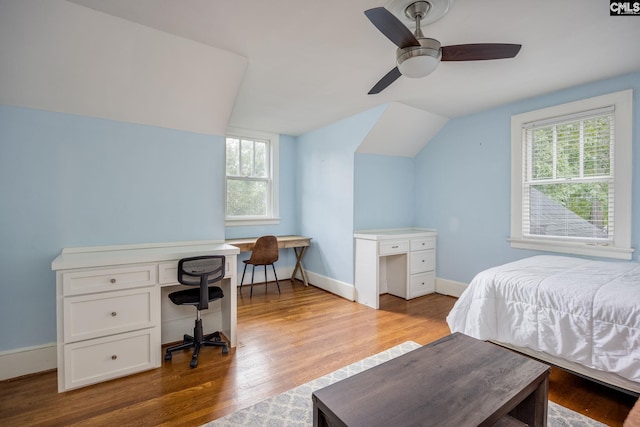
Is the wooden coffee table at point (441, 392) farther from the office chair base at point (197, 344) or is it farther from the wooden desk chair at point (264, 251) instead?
the wooden desk chair at point (264, 251)

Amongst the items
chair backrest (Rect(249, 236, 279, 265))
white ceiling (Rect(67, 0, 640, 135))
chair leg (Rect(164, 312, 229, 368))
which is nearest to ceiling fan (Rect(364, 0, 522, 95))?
white ceiling (Rect(67, 0, 640, 135))

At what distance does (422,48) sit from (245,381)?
7.97 feet

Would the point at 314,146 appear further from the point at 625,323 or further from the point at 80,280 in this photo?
the point at 625,323

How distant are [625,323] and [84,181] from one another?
12.5 ft

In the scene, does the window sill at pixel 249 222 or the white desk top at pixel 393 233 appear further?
the window sill at pixel 249 222

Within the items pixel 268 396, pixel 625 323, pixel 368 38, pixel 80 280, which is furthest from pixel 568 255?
pixel 80 280

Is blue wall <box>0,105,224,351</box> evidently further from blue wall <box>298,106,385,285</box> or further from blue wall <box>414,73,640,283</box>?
blue wall <box>414,73,640,283</box>

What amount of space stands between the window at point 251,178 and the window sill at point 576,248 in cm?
339

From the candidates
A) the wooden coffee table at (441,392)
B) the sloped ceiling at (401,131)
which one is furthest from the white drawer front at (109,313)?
the sloped ceiling at (401,131)

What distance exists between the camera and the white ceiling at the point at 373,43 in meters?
1.80

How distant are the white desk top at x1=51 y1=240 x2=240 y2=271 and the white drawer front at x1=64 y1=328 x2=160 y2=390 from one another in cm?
54

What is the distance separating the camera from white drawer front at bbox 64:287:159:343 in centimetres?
203

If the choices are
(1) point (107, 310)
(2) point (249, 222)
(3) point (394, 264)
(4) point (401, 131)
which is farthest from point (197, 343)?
(4) point (401, 131)

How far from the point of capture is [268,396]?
1.94 meters
